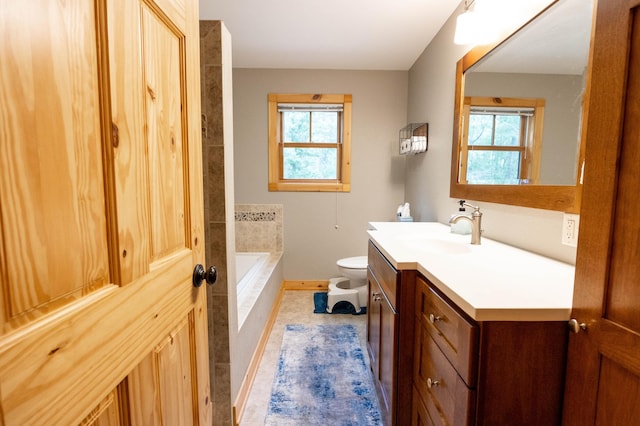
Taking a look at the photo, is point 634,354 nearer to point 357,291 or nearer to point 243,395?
point 243,395

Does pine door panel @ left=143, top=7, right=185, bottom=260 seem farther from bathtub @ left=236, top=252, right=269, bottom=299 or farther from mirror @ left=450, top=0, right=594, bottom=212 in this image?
bathtub @ left=236, top=252, right=269, bottom=299

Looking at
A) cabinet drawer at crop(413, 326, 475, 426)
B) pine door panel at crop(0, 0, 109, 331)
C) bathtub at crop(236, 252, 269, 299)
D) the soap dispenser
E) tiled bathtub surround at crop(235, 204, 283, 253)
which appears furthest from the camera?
tiled bathtub surround at crop(235, 204, 283, 253)

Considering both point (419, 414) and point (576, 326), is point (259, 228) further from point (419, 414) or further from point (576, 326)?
point (576, 326)

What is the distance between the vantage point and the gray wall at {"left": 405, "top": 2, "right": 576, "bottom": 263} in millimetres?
1258

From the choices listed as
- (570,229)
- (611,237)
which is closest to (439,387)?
(611,237)

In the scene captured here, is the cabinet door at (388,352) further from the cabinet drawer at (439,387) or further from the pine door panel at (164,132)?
the pine door panel at (164,132)

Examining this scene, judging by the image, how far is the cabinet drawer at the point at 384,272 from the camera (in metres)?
1.24

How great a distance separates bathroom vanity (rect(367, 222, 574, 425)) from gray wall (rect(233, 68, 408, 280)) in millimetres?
1848

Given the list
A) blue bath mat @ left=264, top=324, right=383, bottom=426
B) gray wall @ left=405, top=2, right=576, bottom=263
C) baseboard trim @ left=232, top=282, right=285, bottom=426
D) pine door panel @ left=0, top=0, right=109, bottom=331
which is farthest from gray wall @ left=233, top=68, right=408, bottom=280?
pine door panel @ left=0, top=0, right=109, bottom=331

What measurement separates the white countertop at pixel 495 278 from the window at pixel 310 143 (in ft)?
5.85

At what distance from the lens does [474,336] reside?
2.40ft

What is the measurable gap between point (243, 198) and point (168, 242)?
2592mm

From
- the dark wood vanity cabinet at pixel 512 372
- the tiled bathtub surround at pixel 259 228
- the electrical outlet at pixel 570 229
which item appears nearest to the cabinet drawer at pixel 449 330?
the dark wood vanity cabinet at pixel 512 372

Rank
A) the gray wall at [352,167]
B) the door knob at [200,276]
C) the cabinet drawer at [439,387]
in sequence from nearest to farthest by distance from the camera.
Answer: the cabinet drawer at [439,387] < the door knob at [200,276] < the gray wall at [352,167]
